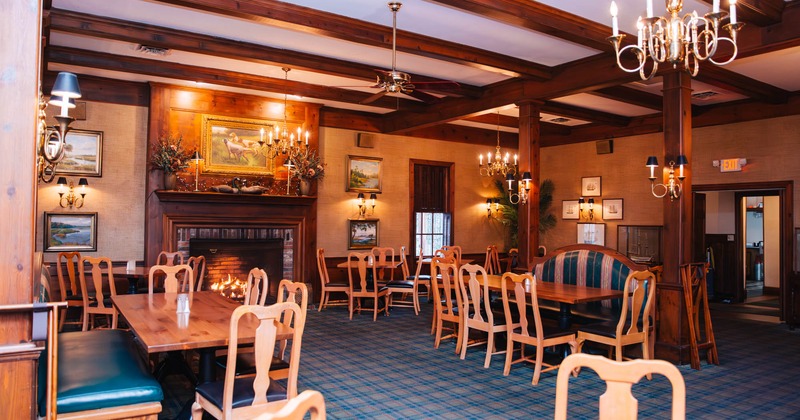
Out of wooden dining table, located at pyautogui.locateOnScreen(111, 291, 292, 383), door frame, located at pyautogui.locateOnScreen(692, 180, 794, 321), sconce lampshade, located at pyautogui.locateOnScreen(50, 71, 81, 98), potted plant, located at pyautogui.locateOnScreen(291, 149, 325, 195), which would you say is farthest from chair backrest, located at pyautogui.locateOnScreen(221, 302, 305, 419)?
door frame, located at pyautogui.locateOnScreen(692, 180, 794, 321)

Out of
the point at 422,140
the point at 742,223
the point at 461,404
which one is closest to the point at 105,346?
the point at 461,404

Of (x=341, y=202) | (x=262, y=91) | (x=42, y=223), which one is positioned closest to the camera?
(x=42, y=223)


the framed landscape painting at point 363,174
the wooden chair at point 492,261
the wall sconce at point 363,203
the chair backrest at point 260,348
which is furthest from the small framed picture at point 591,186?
the chair backrest at point 260,348

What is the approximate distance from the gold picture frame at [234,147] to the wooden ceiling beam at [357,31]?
348 cm

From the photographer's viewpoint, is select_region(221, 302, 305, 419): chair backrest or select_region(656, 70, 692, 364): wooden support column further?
select_region(656, 70, 692, 364): wooden support column

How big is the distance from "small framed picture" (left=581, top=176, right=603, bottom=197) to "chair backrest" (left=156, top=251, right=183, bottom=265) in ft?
26.8

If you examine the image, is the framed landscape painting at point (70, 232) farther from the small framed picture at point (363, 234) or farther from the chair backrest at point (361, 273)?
the small framed picture at point (363, 234)

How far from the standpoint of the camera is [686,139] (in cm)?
642

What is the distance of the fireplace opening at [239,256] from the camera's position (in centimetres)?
921

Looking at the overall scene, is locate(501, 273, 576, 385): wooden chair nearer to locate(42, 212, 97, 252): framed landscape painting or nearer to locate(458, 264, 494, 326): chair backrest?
locate(458, 264, 494, 326): chair backrest

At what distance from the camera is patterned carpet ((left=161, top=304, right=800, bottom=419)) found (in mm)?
4539

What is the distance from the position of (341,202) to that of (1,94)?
8404 millimetres

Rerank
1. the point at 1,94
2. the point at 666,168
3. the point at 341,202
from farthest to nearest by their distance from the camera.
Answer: the point at 341,202
the point at 666,168
the point at 1,94

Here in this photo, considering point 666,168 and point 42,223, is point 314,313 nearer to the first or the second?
point 42,223
